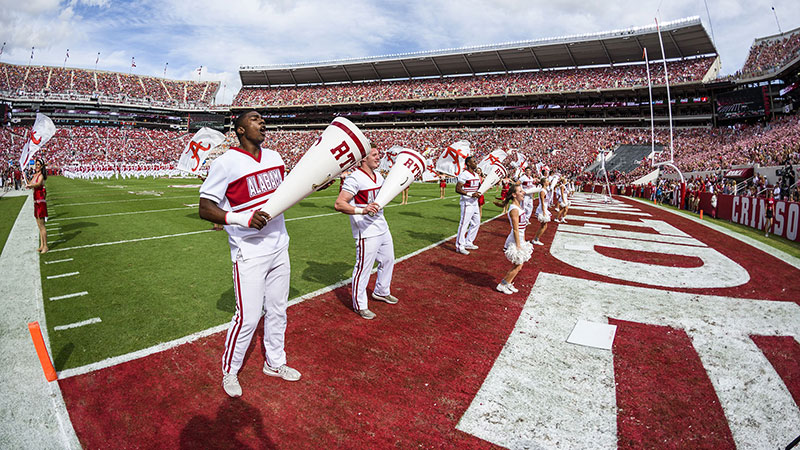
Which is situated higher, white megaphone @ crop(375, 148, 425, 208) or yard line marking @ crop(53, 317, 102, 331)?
white megaphone @ crop(375, 148, 425, 208)

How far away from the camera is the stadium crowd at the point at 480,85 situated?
53.0m

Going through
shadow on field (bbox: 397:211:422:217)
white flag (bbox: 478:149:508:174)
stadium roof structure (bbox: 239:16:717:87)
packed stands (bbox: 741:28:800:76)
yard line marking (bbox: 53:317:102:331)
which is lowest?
yard line marking (bbox: 53:317:102:331)

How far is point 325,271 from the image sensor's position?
23.7 ft

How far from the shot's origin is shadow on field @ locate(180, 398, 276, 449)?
2.80 meters

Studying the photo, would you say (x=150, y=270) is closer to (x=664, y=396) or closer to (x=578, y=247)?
(x=664, y=396)

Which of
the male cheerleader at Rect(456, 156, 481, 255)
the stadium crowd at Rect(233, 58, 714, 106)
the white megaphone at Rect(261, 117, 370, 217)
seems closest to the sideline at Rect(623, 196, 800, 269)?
the male cheerleader at Rect(456, 156, 481, 255)

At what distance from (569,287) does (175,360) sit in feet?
19.1

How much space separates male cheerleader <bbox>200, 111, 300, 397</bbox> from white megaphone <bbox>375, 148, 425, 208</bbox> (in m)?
1.43

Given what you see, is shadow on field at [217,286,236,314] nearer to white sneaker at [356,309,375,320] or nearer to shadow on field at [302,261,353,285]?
shadow on field at [302,261,353,285]

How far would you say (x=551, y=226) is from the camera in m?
13.9

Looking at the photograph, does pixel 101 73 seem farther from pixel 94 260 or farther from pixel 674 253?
pixel 674 253

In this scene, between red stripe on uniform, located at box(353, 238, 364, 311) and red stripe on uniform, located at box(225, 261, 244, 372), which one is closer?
red stripe on uniform, located at box(225, 261, 244, 372)

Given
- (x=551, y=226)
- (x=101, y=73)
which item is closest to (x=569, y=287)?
(x=551, y=226)

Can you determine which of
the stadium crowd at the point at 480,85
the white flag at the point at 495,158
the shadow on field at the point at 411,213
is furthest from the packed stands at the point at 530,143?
the white flag at the point at 495,158
